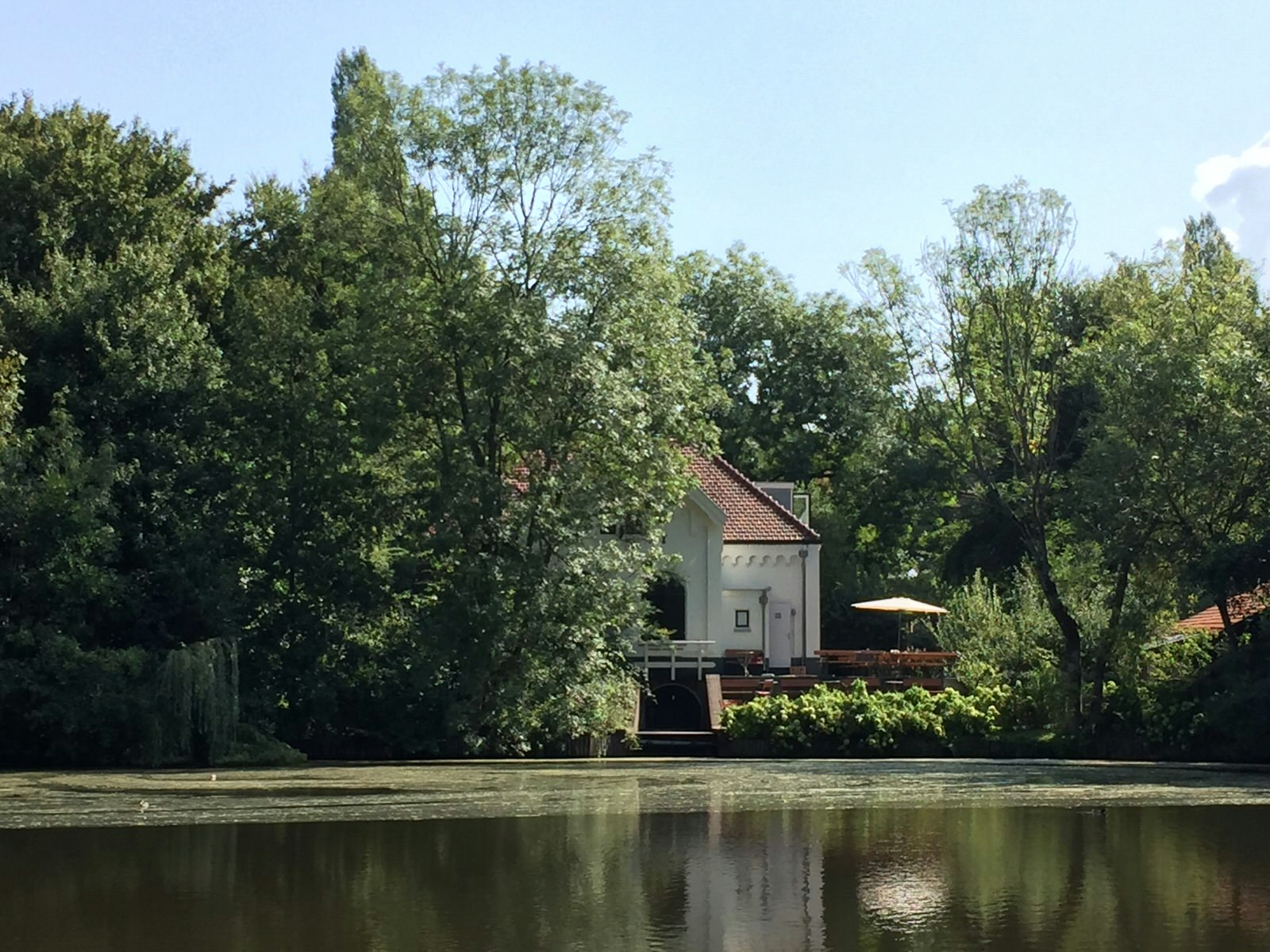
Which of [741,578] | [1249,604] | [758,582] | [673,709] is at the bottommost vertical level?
[673,709]

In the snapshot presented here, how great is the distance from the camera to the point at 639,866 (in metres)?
13.7

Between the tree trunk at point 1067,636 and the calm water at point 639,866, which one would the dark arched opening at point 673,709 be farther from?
the calm water at point 639,866

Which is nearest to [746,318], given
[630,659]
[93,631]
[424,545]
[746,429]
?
[746,429]

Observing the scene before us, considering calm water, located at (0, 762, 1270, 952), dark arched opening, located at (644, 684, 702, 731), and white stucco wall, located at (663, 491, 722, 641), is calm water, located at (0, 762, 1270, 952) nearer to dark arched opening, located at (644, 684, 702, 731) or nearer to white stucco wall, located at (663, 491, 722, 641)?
dark arched opening, located at (644, 684, 702, 731)

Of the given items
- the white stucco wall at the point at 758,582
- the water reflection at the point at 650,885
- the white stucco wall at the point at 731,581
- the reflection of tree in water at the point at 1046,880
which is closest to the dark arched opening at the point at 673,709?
the white stucco wall at the point at 731,581

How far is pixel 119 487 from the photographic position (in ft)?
99.3

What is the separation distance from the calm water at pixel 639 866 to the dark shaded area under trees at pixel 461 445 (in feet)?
21.8

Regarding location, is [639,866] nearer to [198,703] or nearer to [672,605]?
[198,703]

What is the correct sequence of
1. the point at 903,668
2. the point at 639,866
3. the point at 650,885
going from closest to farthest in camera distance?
1. the point at 650,885
2. the point at 639,866
3. the point at 903,668

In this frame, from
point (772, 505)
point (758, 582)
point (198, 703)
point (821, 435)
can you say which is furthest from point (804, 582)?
point (198, 703)

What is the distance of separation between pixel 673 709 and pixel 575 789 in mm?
16526

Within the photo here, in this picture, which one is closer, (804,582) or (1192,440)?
(1192,440)

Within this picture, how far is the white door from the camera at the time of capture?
4399 cm

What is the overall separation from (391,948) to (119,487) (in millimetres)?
22308
